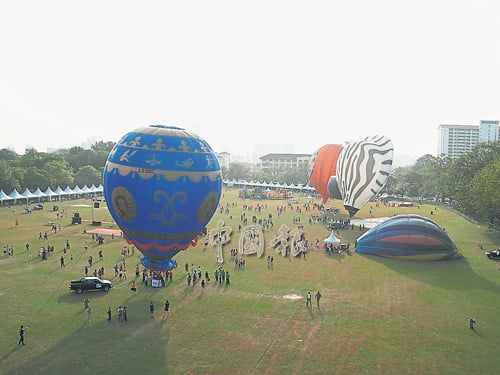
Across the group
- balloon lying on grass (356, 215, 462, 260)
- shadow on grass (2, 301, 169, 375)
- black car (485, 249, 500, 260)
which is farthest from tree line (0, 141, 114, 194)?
black car (485, 249, 500, 260)

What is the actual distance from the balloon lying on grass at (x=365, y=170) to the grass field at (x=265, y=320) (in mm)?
15570

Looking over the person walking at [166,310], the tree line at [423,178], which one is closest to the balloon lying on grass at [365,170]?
the tree line at [423,178]

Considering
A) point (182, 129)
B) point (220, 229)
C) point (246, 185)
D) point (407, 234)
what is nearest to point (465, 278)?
point (407, 234)

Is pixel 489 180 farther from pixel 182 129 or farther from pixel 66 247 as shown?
pixel 66 247

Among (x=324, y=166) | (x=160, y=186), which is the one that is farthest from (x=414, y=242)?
(x=324, y=166)

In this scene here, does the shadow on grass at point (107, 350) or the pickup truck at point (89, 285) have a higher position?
the pickup truck at point (89, 285)

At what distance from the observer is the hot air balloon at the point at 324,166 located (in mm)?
63516

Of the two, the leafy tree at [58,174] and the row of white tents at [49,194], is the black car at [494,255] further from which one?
the leafy tree at [58,174]

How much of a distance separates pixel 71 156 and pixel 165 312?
9306cm

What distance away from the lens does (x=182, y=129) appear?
23578mm

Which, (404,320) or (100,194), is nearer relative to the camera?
(404,320)

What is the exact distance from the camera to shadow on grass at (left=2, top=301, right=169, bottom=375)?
16.0 meters

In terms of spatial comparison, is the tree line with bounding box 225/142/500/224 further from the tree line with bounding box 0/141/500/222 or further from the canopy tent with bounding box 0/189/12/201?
the canopy tent with bounding box 0/189/12/201

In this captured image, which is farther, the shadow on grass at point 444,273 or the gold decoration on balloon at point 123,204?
the shadow on grass at point 444,273
